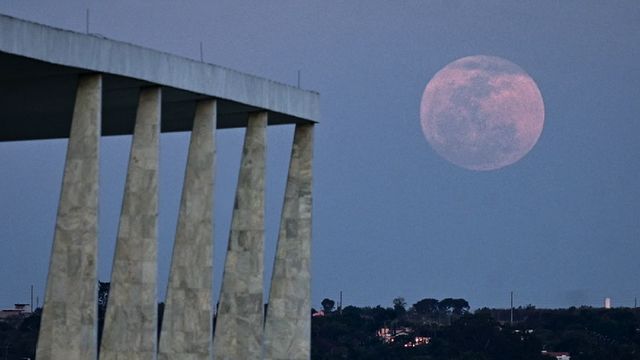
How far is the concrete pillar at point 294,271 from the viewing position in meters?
77.2

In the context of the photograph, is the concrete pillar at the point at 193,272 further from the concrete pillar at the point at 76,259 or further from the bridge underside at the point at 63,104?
the concrete pillar at the point at 76,259

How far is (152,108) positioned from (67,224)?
6.22 m

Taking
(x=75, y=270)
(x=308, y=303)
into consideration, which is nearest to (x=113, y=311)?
(x=75, y=270)

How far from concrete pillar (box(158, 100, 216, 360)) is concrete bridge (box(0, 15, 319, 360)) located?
33 mm

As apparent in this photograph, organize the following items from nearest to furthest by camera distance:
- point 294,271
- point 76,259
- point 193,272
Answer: point 76,259 < point 193,272 < point 294,271

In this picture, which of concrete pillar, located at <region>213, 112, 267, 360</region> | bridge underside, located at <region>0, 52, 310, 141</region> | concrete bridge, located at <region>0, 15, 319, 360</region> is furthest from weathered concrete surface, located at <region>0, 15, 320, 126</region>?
concrete pillar, located at <region>213, 112, 267, 360</region>

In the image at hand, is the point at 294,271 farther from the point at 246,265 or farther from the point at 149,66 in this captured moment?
the point at 149,66

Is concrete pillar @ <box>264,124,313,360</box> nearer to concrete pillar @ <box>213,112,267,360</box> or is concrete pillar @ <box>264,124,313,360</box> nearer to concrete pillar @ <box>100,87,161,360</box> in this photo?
concrete pillar @ <box>213,112,267,360</box>

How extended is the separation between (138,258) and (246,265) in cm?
893

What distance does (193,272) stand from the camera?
69875 millimetres

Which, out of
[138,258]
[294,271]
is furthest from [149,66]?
[294,271]

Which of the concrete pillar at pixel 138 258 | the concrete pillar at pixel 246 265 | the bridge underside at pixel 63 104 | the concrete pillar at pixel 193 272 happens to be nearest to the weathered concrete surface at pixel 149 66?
the bridge underside at pixel 63 104

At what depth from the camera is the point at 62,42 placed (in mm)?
60812

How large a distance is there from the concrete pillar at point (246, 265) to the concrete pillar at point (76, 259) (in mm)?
12629
